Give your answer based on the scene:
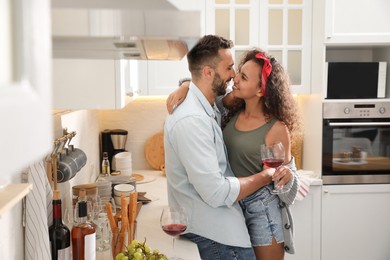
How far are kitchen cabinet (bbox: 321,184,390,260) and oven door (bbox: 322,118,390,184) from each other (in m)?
0.07

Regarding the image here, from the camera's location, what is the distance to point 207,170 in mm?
2037

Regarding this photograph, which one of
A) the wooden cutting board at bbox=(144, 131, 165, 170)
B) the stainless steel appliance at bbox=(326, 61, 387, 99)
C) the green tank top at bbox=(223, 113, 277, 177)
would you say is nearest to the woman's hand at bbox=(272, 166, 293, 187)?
the green tank top at bbox=(223, 113, 277, 177)

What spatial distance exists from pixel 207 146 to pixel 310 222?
182 centimetres

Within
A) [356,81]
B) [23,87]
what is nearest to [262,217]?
[356,81]

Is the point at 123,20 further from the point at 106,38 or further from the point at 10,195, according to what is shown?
the point at 10,195

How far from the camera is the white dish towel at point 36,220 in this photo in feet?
5.14

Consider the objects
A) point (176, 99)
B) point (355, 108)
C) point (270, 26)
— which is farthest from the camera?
point (270, 26)

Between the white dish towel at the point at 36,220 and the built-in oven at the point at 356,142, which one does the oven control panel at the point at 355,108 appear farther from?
the white dish towel at the point at 36,220

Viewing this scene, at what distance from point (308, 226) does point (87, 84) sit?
2255 mm

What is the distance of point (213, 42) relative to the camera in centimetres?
230

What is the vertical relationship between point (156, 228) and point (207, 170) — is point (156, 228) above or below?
below

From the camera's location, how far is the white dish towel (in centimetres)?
157

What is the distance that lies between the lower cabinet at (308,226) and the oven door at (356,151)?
0.53ft

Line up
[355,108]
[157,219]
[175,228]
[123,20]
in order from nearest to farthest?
[123,20]
[175,228]
[157,219]
[355,108]
